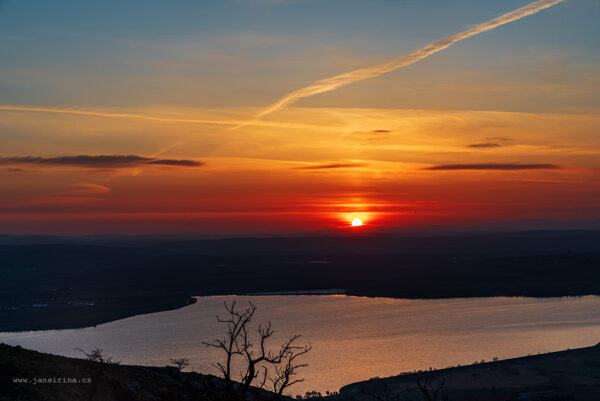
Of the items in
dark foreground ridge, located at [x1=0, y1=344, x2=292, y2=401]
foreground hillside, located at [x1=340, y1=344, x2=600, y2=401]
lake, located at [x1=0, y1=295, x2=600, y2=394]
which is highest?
lake, located at [x1=0, y1=295, x2=600, y2=394]

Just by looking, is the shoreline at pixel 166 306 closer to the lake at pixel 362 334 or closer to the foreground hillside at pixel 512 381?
the lake at pixel 362 334

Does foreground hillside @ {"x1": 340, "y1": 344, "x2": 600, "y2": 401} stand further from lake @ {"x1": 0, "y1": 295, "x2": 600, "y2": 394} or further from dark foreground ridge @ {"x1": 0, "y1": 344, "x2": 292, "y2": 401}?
dark foreground ridge @ {"x1": 0, "y1": 344, "x2": 292, "y2": 401}

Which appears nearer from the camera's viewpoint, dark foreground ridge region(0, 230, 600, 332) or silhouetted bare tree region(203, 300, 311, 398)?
silhouetted bare tree region(203, 300, 311, 398)

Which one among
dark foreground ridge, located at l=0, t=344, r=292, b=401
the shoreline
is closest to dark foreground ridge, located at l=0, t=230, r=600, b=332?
the shoreline

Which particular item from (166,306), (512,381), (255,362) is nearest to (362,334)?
(512,381)

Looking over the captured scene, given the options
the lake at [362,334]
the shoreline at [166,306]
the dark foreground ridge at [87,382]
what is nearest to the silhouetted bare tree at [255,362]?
the dark foreground ridge at [87,382]

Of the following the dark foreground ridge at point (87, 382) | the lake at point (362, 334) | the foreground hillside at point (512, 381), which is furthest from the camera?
the lake at point (362, 334)

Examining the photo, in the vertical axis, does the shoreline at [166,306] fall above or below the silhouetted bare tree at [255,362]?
above

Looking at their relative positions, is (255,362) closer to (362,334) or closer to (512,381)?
(512,381)
